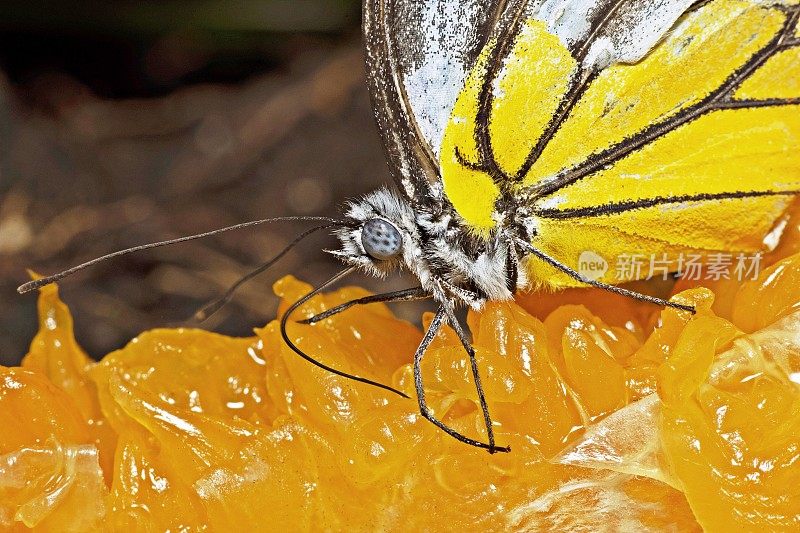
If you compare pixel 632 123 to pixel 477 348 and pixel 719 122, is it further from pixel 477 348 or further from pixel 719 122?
pixel 477 348

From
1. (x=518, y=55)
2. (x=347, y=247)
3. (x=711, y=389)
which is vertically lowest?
(x=711, y=389)

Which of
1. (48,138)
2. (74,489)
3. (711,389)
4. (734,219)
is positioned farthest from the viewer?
(48,138)

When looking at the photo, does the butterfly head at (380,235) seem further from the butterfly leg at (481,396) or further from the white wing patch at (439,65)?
the butterfly leg at (481,396)

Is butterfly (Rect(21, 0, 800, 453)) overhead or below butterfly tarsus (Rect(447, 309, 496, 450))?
overhead

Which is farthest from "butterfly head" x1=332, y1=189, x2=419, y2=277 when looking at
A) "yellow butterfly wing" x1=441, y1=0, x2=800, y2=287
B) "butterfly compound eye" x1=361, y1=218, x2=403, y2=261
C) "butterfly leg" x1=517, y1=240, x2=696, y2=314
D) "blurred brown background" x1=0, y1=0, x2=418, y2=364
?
"blurred brown background" x1=0, y1=0, x2=418, y2=364

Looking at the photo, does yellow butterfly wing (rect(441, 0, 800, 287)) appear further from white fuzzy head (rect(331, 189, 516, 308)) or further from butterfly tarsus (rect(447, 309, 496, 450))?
butterfly tarsus (rect(447, 309, 496, 450))

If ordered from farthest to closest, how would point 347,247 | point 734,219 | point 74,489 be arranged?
point 734,219 < point 347,247 < point 74,489

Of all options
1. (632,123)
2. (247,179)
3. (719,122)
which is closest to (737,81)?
(719,122)
